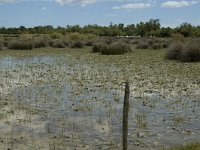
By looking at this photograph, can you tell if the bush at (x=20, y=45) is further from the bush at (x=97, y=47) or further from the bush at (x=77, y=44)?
the bush at (x=97, y=47)

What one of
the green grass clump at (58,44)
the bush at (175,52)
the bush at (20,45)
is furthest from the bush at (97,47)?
the green grass clump at (58,44)

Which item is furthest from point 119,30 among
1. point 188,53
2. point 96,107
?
point 96,107

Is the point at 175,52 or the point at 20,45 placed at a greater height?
the point at 20,45

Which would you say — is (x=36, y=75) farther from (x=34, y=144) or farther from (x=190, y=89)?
(x=34, y=144)

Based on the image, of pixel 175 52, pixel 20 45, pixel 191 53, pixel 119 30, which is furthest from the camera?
pixel 119 30

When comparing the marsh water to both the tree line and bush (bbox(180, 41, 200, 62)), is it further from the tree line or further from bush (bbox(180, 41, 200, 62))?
the tree line

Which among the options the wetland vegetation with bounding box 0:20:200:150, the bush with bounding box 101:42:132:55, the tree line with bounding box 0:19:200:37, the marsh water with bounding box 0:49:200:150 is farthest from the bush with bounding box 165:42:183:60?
the tree line with bounding box 0:19:200:37

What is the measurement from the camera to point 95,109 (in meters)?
14.0

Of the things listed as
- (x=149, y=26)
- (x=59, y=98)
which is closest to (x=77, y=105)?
(x=59, y=98)

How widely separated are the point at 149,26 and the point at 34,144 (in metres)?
113

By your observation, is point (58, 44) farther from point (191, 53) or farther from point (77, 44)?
point (191, 53)

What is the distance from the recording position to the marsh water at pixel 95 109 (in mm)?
10289

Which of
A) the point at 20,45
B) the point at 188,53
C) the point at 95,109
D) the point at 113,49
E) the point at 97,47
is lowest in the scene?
the point at 95,109

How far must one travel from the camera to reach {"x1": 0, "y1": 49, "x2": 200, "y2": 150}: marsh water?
10289 mm
